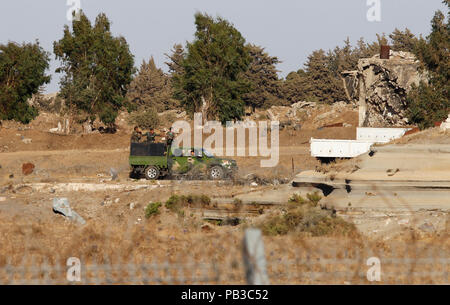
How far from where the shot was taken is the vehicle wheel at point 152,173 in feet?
95.7

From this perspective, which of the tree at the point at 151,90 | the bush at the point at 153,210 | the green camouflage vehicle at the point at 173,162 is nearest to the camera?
the bush at the point at 153,210

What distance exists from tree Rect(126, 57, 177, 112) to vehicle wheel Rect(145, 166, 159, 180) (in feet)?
177

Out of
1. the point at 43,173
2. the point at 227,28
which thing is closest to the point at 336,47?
the point at 227,28

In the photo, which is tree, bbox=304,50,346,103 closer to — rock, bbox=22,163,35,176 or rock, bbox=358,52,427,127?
rock, bbox=358,52,427,127

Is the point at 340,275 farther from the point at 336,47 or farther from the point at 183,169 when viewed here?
the point at 336,47

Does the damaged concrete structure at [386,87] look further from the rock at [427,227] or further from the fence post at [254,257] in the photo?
the fence post at [254,257]

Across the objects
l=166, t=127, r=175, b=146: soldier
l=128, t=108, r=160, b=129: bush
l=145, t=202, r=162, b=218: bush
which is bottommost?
l=145, t=202, r=162, b=218: bush

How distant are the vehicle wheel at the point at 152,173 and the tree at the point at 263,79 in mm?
48912

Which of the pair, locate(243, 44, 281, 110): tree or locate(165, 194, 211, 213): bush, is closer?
locate(165, 194, 211, 213): bush

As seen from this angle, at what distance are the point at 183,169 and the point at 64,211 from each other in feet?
28.2

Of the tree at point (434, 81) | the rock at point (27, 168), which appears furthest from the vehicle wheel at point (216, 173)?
the tree at point (434, 81)

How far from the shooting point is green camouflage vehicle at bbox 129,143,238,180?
95.4ft

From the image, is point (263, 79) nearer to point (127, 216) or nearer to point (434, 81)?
point (434, 81)

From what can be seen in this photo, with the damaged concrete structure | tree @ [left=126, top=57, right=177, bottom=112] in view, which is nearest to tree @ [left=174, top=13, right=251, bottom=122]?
the damaged concrete structure
